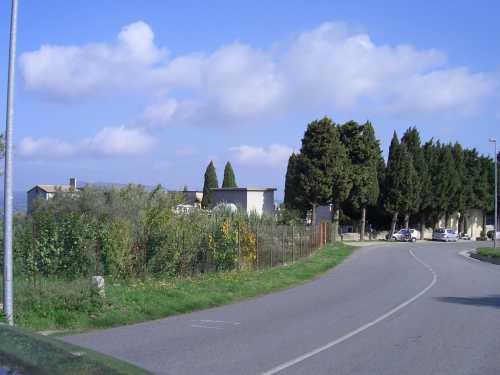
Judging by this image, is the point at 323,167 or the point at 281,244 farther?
the point at 323,167

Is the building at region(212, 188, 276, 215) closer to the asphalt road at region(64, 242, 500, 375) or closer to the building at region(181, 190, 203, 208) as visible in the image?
the building at region(181, 190, 203, 208)

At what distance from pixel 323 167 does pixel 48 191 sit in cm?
2237

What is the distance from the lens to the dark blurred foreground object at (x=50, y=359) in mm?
3207

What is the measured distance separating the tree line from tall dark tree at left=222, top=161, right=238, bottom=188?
754 centimetres

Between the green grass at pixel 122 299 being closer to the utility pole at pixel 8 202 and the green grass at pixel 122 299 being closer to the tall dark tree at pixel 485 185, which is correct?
the utility pole at pixel 8 202

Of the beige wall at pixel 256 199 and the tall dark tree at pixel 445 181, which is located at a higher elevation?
the tall dark tree at pixel 445 181

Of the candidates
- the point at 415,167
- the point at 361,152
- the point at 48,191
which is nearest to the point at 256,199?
the point at 361,152

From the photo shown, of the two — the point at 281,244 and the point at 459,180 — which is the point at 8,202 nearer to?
the point at 281,244

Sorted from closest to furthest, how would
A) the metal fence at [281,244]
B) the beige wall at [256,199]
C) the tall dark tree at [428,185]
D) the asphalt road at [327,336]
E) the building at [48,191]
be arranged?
1. the asphalt road at [327,336]
2. the building at [48,191]
3. the metal fence at [281,244]
4. the beige wall at [256,199]
5. the tall dark tree at [428,185]

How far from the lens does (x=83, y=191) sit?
23.7m

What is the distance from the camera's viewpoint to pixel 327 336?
11.4 meters

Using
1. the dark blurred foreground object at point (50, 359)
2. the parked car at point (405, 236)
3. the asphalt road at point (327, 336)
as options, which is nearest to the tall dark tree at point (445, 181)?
the parked car at point (405, 236)

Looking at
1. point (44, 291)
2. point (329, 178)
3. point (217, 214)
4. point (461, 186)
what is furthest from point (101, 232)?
point (461, 186)

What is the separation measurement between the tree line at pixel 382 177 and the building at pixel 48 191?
59.5 feet
